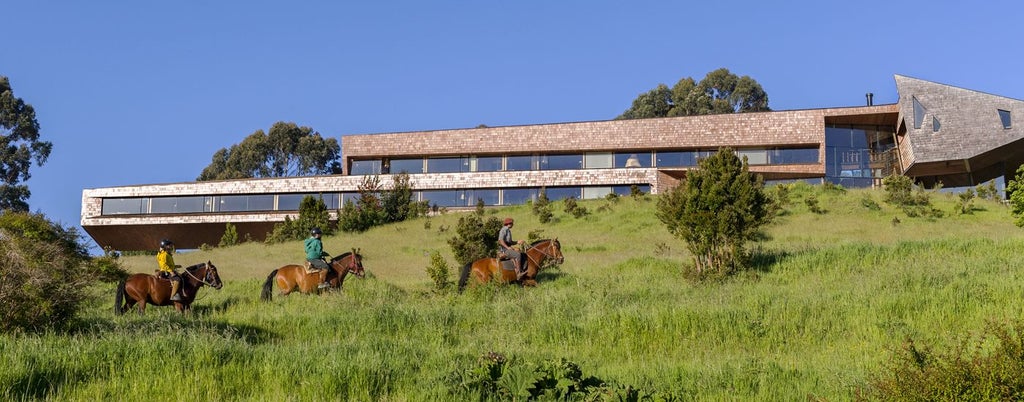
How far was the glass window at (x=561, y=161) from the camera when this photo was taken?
186ft

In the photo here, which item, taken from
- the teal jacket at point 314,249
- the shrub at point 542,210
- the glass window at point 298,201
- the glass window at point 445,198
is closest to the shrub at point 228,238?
the glass window at point 298,201

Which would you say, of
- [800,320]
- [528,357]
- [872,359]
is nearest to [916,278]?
[800,320]

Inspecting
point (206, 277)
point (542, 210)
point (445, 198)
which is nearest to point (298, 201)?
point (445, 198)

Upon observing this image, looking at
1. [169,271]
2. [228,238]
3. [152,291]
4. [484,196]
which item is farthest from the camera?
[484,196]

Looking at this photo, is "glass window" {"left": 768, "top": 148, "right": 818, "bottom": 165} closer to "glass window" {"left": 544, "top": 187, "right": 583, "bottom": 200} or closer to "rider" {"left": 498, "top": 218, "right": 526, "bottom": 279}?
"glass window" {"left": 544, "top": 187, "right": 583, "bottom": 200}

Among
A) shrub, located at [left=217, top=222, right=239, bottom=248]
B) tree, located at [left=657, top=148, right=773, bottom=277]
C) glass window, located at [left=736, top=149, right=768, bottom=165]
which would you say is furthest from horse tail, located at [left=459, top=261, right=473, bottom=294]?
glass window, located at [left=736, top=149, right=768, bottom=165]

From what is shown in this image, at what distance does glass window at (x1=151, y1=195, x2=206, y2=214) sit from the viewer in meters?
60.5

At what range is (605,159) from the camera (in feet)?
185

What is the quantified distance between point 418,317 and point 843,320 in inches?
292

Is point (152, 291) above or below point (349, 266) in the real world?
below

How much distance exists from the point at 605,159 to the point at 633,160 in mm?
1888

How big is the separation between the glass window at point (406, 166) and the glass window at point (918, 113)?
3202cm

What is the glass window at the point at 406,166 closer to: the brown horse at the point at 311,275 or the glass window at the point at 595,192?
the glass window at the point at 595,192

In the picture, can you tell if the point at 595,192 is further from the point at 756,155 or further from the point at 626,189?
the point at 756,155
